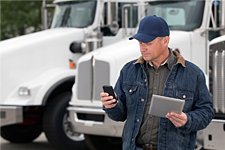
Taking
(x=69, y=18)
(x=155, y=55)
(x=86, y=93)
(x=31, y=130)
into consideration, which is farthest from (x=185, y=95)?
(x=31, y=130)

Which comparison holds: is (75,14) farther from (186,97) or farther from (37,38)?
(186,97)

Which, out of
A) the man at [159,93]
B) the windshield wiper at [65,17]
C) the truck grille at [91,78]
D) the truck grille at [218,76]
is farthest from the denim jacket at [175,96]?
the windshield wiper at [65,17]

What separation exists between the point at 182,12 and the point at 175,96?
188 inches

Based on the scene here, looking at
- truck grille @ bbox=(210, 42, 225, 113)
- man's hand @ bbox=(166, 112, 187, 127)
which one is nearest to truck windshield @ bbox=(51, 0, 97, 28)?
truck grille @ bbox=(210, 42, 225, 113)

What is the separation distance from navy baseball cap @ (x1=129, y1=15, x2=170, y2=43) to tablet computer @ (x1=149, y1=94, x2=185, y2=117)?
0.41 metres

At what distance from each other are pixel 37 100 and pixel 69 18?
1815 mm

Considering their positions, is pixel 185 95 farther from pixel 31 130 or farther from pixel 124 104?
pixel 31 130

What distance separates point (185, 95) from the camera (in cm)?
384

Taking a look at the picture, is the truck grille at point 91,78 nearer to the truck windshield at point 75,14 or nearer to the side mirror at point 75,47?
the side mirror at point 75,47

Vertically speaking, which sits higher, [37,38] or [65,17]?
[65,17]

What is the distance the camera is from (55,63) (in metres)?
9.70

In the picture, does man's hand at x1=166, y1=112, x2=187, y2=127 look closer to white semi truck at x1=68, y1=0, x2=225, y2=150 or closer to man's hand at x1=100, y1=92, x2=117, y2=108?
man's hand at x1=100, y1=92, x2=117, y2=108

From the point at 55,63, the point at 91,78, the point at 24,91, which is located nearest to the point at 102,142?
the point at 91,78

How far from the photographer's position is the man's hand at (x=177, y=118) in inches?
143
